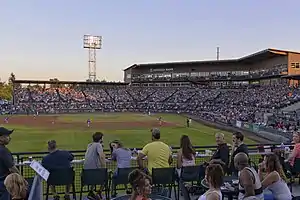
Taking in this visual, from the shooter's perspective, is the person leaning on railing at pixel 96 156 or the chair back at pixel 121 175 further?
the person leaning on railing at pixel 96 156

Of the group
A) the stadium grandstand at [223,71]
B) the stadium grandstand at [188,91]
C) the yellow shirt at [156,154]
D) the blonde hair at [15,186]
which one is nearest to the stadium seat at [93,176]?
the yellow shirt at [156,154]

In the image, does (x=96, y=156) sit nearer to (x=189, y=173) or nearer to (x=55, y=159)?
(x=55, y=159)

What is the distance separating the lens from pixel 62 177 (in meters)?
7.58

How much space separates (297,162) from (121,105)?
72806 mm

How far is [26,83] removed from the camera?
307 ft

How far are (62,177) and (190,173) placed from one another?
2.84m

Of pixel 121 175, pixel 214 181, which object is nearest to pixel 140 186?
pixel 214 181

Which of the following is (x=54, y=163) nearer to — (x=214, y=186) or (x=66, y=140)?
(x=214, y=186)

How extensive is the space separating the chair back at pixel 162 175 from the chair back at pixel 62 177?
5.90 feet

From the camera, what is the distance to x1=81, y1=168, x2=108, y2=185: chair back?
24.5 ft

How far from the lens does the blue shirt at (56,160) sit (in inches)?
296

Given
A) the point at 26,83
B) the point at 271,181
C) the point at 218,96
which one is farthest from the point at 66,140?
the point at 26,83

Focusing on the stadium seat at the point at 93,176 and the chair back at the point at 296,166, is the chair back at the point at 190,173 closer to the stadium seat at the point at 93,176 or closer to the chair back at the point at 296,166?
the stadium seat at the point at 93,176

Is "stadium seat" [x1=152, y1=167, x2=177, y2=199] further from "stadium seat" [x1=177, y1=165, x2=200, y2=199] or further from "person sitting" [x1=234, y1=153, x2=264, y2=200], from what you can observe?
"person sitting" [x1=234, y1=153, x2=264, y2=200]
